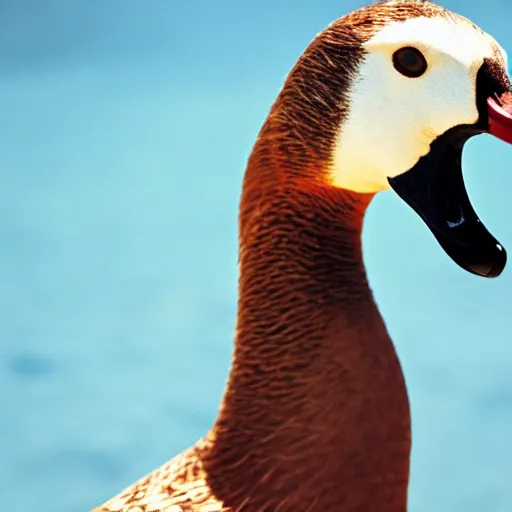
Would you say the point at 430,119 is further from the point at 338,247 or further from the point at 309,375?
the point at 309,375

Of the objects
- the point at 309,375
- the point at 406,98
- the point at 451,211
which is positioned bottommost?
the point at 309,375

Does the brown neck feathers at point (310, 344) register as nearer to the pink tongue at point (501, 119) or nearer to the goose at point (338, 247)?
the goose at point (338, 247)

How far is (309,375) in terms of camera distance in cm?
160

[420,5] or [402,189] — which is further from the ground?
[420,5]

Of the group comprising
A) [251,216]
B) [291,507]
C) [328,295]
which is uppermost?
[251,216]

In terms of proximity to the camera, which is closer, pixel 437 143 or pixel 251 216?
pixel 437 143

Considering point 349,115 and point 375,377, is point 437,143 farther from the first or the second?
point 375,377

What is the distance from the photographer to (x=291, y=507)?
1582 mm

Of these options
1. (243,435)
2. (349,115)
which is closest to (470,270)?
(349,115)

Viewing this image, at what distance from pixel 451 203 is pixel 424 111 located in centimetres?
12

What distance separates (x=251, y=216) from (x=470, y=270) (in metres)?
0.28

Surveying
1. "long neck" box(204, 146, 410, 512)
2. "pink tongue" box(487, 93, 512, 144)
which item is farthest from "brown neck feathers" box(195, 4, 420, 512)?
"pink tongue" box(487, 93, 512, 144)

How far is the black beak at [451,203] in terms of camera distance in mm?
1545

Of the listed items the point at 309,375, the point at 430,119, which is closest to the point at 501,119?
the point at 430,119
